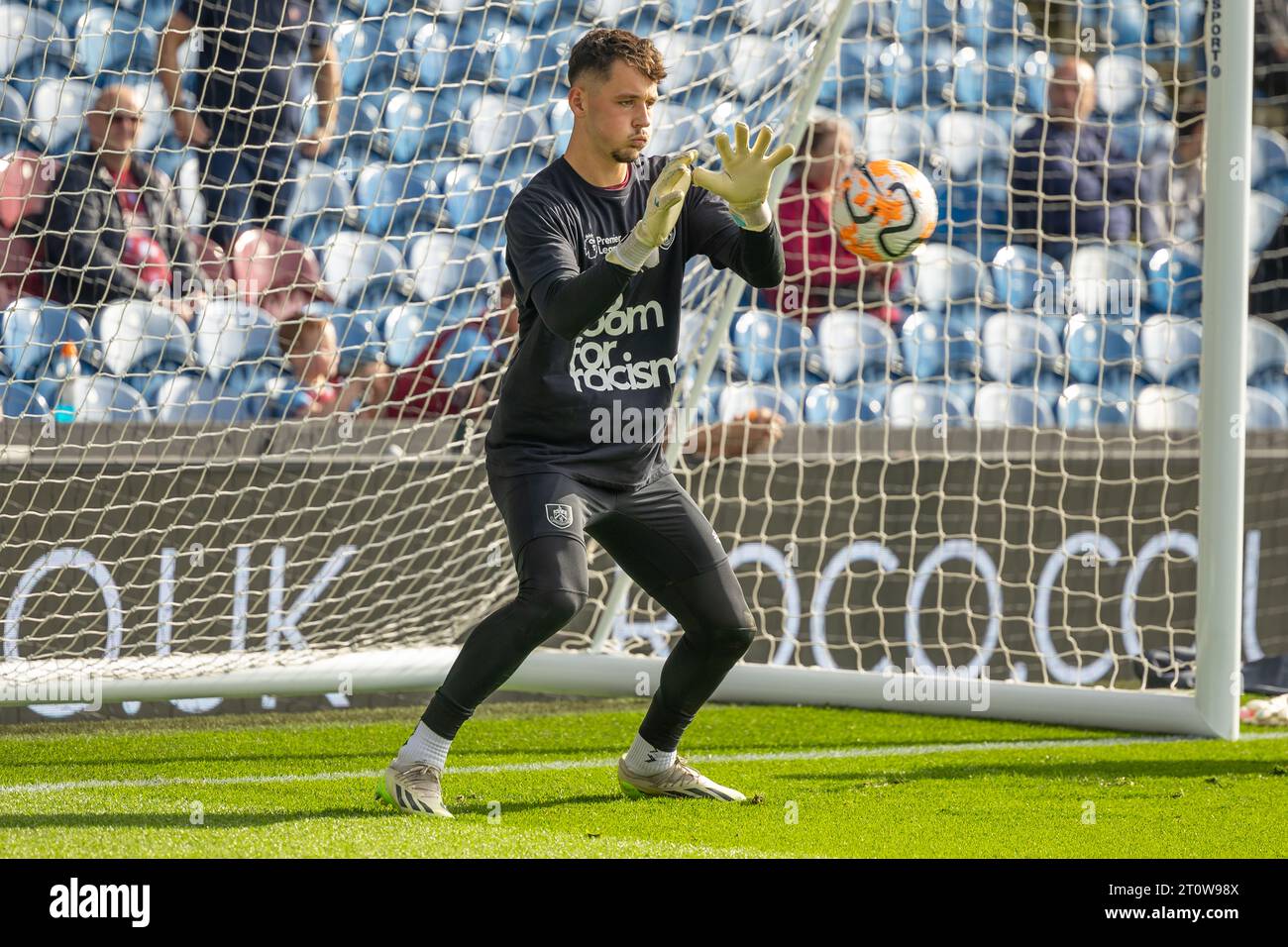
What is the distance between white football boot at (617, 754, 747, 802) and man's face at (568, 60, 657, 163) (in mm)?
1384

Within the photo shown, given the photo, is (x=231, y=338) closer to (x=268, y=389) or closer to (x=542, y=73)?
(x=268, y=389)

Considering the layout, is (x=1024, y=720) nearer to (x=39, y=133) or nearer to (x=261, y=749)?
(x=261, y=749)

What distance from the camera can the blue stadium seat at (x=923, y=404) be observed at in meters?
7.07

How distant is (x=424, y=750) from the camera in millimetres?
3471

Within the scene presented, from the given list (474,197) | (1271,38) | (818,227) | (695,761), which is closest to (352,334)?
(474,197)

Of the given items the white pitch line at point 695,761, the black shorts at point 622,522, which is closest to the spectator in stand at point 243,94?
the white pitch line at point 695,761

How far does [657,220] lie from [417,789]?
4.22ft

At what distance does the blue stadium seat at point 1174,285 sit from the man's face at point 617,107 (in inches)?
195

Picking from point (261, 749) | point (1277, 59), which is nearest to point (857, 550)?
point (261, 749)

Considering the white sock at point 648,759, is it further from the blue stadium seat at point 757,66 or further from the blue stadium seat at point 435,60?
the blue stadium seat at point 435,60

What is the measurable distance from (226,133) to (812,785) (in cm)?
307

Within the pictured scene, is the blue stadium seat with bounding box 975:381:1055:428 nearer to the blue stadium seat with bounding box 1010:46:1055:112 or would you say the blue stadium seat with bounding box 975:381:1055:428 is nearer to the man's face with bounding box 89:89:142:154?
the blue stadium seat with bounding box 1010:46:1055:112

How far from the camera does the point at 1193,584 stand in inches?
249

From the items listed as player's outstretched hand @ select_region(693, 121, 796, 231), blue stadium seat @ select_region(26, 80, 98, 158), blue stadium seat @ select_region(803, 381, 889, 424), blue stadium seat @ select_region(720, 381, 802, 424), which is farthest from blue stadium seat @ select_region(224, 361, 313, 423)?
player's outstretched hand @ select_region(693, 121, 796, 231)
